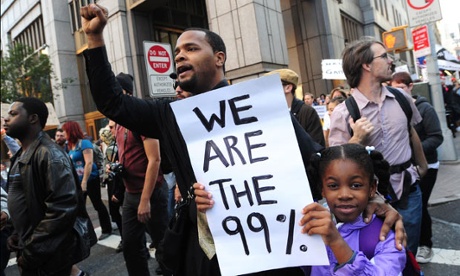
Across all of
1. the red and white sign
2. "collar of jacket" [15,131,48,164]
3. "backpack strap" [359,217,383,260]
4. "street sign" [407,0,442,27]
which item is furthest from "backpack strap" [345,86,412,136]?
the red and white sign

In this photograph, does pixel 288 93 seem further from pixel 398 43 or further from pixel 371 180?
pixel 398 43

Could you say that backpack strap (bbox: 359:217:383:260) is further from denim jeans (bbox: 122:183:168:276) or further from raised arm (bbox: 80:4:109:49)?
denim jeans (bbox: 122:183:168:276)

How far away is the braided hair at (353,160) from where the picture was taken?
160 centimetres

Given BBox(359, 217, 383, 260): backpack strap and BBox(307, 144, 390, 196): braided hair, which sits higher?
BBox(307, 144, 390, 196): braided hair

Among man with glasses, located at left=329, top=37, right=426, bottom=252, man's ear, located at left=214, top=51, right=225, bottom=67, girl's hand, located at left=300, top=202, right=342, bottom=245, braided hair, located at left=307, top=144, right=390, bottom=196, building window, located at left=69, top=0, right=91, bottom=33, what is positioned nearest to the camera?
girl's hand, located at left=300, top=202, right=342, bottom=245

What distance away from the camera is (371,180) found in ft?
5.33

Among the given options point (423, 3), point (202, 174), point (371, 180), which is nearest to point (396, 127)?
point (371, 180)

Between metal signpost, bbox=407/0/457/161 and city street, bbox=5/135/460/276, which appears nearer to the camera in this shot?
city street, bbox=5/135/460/276

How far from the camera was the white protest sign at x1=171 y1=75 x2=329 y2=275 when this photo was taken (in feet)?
4.59

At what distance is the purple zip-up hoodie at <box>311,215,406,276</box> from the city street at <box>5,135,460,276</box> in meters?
2.41

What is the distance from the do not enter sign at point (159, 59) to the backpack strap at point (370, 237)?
533cm

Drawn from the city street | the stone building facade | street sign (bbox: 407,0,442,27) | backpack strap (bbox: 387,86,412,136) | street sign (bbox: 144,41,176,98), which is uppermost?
the stone building facade

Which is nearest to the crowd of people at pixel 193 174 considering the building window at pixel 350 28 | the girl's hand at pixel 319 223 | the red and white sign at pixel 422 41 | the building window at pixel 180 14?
the girl's hand at pixel 319 223

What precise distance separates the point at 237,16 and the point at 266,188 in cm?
1120
